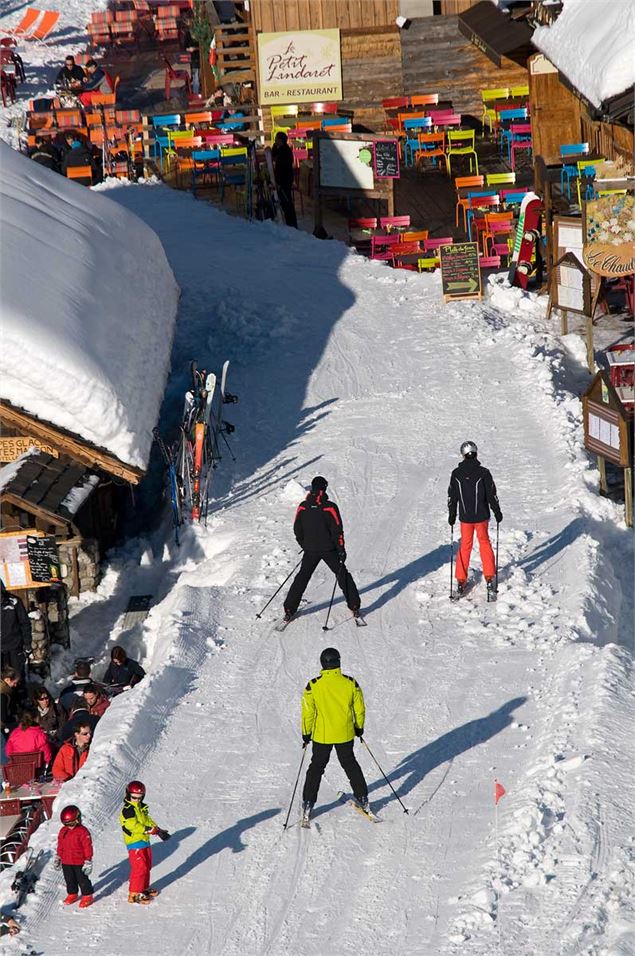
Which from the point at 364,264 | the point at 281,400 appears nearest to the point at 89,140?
the point at 364,264

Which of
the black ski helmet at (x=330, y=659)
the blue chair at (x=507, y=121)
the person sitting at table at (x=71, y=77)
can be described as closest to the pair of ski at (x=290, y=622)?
the black ski helmet at (x=330, y=659)

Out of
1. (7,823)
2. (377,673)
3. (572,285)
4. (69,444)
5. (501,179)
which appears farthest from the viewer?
(501,179)

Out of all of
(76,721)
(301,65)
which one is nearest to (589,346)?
→ (76,721)

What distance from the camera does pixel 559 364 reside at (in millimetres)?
20000

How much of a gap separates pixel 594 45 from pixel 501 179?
3698mm

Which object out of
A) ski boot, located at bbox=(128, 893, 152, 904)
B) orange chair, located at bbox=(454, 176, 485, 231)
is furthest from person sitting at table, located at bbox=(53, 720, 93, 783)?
orange chair, located at bbox=(454, 176, 485, 231)

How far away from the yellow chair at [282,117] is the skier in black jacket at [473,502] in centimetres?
1639

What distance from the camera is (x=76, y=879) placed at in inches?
406

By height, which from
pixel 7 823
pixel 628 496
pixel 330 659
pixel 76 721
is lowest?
pixel 7 823

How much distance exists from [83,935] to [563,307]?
40.2 ft

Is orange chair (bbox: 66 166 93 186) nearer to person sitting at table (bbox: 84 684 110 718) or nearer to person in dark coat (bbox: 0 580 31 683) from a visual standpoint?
person in dark coat (bbox: 0 580 31 683)

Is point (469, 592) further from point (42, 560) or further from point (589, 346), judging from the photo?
point (589, 346)

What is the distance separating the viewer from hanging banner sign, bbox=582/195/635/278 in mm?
19219

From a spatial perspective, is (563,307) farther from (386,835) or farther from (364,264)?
(386,835)
